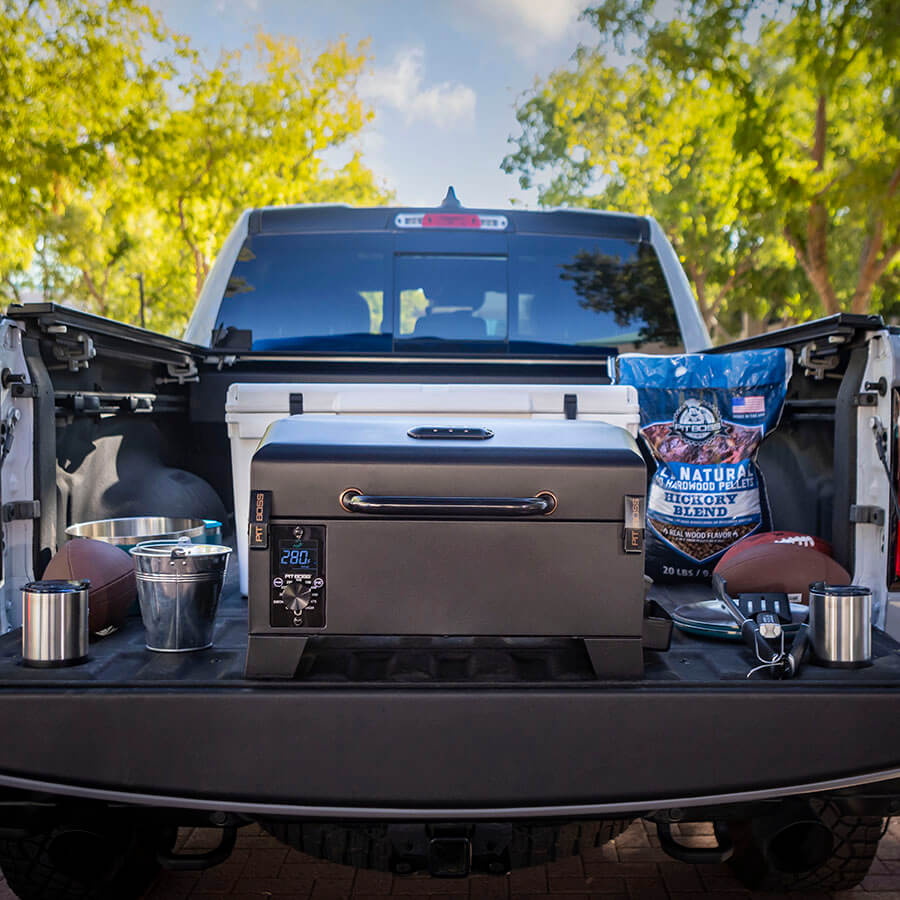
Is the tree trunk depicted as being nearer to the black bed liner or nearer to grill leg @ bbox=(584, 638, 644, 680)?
the black bed liner

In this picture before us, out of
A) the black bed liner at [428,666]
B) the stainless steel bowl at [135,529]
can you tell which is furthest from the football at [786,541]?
the stainless steel bowl at [135,529]

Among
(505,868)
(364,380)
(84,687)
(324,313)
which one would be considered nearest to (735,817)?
(505,868)

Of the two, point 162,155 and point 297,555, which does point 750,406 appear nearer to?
point 297,555

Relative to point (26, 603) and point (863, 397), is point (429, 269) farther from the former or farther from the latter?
point (26, 603)

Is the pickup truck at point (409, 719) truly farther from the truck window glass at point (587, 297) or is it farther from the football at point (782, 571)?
the truck window glass at point (587, 297)

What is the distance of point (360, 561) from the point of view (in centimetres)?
211

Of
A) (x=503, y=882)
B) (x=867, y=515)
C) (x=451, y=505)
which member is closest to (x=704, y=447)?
(x=867, y=515)

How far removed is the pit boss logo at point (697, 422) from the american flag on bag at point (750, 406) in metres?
0.07

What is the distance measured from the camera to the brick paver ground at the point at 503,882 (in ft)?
10.3

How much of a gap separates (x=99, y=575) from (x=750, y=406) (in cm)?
204

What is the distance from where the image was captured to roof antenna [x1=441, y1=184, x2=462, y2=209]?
472 cm

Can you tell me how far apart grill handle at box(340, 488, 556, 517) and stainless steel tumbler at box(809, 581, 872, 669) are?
0.67 m

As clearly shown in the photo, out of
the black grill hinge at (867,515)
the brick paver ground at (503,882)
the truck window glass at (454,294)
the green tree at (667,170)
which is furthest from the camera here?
the green tree at (667,170)

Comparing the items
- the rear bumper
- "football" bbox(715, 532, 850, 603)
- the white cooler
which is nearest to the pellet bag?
the white cooler
